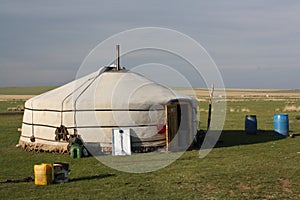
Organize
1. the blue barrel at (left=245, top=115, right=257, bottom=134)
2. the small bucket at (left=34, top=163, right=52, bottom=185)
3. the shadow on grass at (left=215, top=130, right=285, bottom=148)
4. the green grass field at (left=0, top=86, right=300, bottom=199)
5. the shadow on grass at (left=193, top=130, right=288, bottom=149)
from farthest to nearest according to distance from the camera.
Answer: the blue barrel at (left=245, top=115, right=257, bottom=134)
the shadow on grass at (left=215, top=130, right=285, bottom=148)
the shadow on grass at (left=193, top=130, right=288, bottom=149)
the small bucket at (left=34, top=163, right=52, bottom=185)
the green grass field at (left=0, top=86, right=300, bottom=199)

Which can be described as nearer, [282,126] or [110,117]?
[110,117]

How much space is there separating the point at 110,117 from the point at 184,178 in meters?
5.00

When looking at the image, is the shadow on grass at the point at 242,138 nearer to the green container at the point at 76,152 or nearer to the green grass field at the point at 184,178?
the green grass field at the point at 184,178

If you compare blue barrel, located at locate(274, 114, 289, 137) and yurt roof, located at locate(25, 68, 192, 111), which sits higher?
yurt roof, located at locate(25, 68, 192, 111)

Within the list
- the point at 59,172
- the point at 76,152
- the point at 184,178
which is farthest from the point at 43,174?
the point at 76,152

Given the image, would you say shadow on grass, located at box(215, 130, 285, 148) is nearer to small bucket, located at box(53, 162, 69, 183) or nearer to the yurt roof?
the yurt roof

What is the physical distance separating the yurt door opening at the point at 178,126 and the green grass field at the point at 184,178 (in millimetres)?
724

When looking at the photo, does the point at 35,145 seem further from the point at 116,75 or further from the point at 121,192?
the point at 121,192

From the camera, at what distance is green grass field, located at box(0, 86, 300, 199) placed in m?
8.71

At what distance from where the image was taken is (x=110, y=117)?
47.6 feet

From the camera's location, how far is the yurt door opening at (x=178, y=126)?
14602 millimetres

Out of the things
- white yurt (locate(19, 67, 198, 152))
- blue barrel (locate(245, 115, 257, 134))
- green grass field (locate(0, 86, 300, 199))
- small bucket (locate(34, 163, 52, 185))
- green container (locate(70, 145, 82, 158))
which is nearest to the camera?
green grass field (locate(0, 86, 300, 199))

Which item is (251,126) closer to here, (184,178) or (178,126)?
(178,126)

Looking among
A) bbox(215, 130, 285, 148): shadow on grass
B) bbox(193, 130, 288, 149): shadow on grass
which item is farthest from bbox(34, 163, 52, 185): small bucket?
bbox(215, 130, 285, 148): shadow on grass
